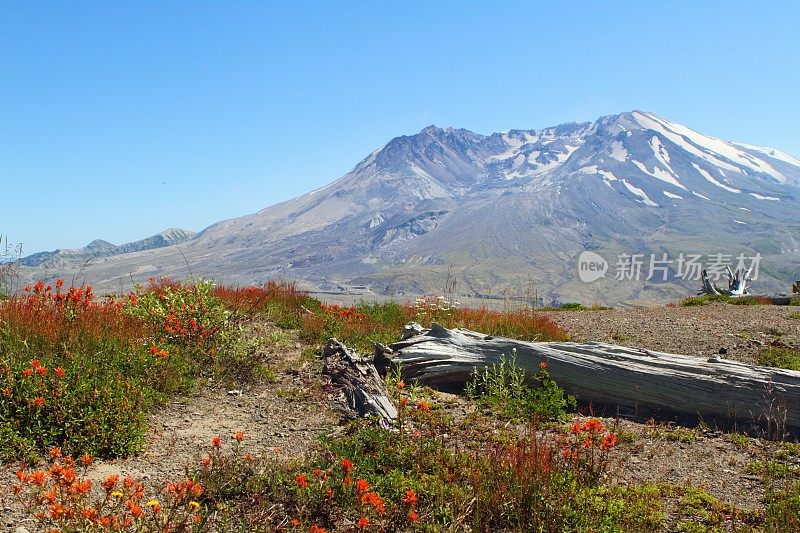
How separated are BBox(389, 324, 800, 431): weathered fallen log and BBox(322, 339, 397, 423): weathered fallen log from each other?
1.06 m

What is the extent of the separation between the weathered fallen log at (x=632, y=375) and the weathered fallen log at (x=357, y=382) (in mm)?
1055

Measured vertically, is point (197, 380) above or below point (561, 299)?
above

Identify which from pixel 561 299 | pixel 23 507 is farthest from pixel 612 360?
pixel 561 299

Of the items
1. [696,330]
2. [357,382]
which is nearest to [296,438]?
[357,382]

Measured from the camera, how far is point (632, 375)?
25.6ft

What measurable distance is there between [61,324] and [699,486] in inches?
282

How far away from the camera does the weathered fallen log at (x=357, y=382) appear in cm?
647

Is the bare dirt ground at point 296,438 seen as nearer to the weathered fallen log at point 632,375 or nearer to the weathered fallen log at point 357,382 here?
the weathered fallen log at point 357,382

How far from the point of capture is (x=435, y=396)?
25.8 ft

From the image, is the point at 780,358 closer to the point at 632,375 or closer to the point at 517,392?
the point at 632,375

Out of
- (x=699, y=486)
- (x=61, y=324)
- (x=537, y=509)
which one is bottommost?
(x=699, y=486)

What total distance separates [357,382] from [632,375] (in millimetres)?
3845

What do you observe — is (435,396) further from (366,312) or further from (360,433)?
(366,312)

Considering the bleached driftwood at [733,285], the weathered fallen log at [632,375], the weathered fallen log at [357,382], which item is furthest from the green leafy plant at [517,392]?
the bleached driftwood at [733,285]
